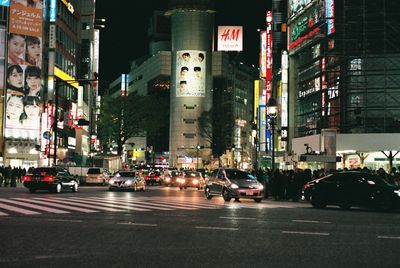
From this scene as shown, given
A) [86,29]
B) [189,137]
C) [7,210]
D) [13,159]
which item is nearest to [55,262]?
[7,210]

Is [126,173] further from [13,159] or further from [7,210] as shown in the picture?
[13,159]

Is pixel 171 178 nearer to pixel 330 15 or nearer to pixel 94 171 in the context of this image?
pixel 94 171

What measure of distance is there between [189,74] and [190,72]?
528mm

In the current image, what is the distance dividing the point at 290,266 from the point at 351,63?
44372 mm

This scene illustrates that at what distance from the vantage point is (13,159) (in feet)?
213

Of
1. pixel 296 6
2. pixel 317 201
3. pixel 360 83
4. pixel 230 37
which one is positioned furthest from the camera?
pixel 230 37

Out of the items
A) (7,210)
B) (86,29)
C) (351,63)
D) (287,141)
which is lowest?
(7,210)

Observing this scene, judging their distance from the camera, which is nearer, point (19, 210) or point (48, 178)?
point (19, 210)

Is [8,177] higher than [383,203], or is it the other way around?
[8,177]

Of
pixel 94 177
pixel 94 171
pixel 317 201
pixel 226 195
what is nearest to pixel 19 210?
pixel 226 195

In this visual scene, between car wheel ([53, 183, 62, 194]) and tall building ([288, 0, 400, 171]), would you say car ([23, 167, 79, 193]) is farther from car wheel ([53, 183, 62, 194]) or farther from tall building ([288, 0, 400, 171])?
tall building ([288, 0, 400, 171])

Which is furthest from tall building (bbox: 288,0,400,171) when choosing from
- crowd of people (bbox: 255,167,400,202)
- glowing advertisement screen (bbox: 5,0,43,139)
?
glowing advertisement screen (bbox: 5,0,43,139)

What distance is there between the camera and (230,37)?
120 metres

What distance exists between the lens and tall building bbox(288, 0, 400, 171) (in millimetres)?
47062
